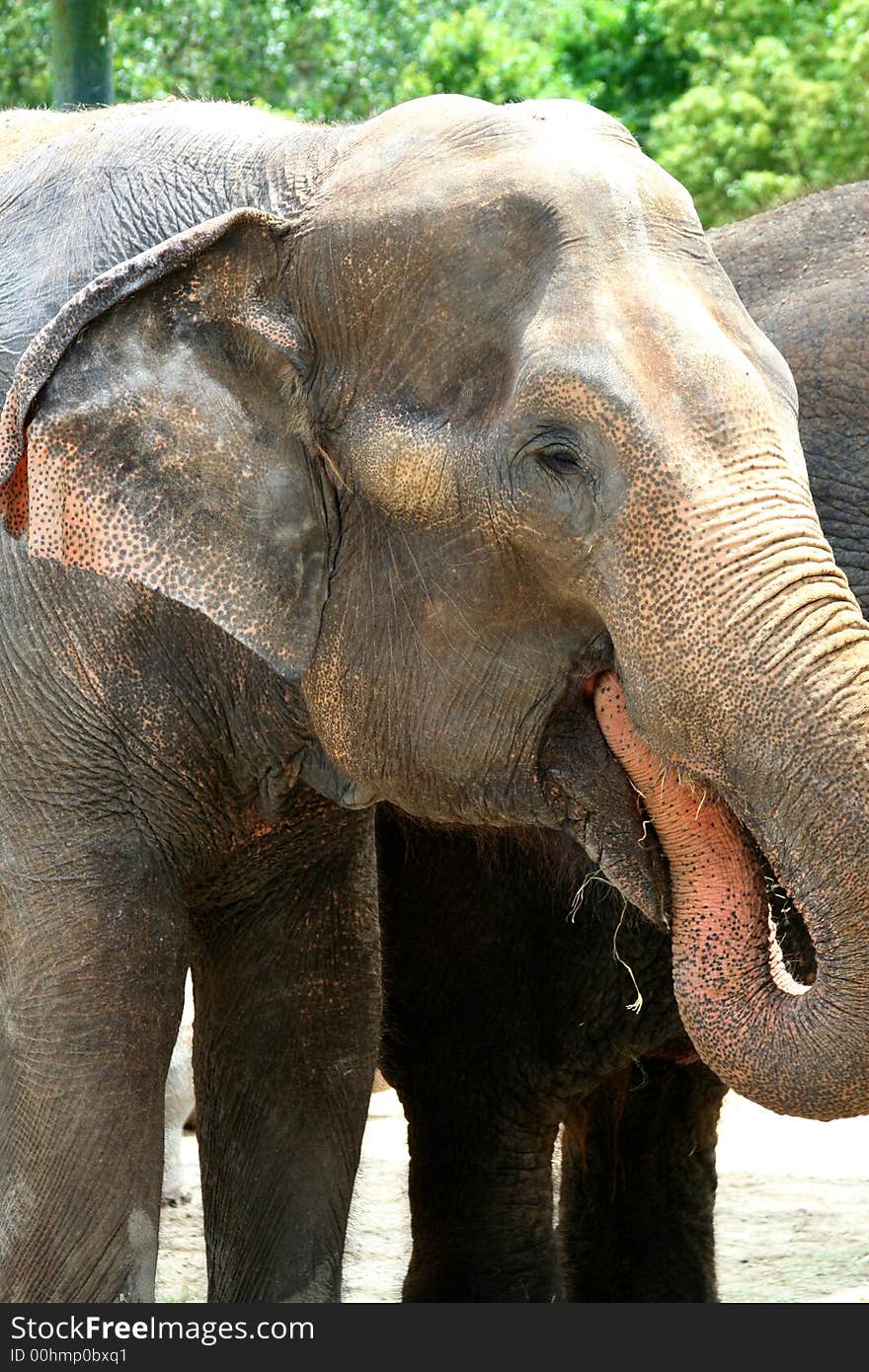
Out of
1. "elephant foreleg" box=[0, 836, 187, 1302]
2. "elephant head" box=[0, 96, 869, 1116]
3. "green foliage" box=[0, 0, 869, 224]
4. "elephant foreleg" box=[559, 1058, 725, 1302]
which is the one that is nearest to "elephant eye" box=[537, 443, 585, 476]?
"elephant head" box=[0, 96, 869, 1116]

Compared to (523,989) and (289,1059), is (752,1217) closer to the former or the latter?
(523,989)

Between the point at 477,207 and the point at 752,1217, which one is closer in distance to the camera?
the point at 477,207

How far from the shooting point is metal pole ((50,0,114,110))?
7.14 m

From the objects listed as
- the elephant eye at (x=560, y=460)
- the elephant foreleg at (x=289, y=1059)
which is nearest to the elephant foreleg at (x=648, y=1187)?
the elephant foreleg at (x=289, y=1059)

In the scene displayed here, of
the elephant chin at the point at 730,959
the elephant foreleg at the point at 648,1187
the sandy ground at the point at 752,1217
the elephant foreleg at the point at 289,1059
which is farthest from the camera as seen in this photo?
the sandy ground at the point at 752,1217

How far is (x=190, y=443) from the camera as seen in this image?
307 centimetres

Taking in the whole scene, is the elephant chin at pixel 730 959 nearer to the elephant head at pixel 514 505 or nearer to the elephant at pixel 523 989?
the elephant head at pixel 514 505

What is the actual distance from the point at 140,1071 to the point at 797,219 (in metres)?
2.20

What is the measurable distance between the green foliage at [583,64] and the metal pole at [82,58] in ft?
14.9

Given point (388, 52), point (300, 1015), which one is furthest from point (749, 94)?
point (300, 1015)

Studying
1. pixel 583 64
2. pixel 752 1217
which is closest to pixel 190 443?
pixel 752 1217

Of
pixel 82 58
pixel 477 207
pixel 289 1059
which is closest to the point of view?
pixel 477 207

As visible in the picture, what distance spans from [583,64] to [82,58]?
35.7 feet

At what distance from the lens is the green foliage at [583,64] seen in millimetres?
12695
